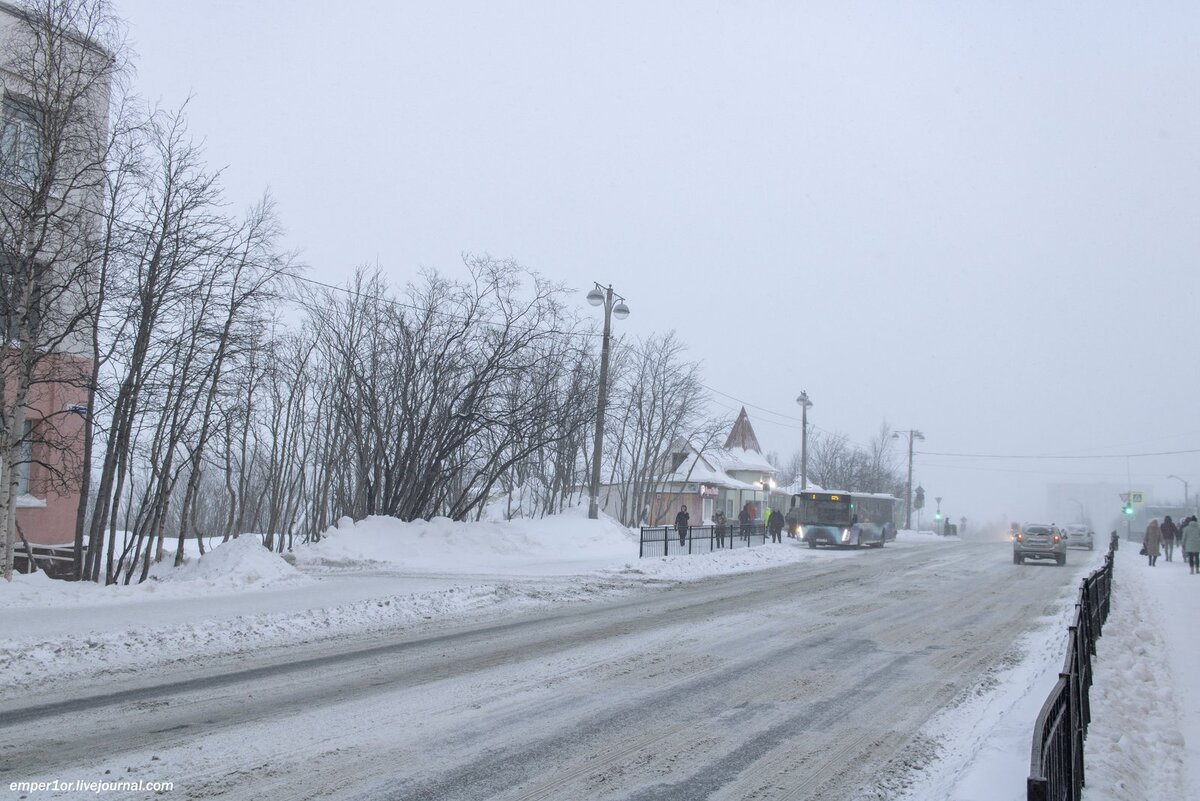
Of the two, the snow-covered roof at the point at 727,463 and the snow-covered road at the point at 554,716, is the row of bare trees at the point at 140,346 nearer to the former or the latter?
the snow-covered road at the point at 554,716

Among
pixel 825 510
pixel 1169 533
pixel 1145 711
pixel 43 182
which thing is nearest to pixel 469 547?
pixel 43 182

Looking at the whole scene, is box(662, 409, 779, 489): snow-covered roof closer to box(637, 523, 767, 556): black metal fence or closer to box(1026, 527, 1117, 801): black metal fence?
box(637, 523, 767, 556): black metal fence

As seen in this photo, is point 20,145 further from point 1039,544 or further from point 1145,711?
point 1039,544

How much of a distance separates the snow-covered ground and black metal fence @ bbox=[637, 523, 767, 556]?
2.10m

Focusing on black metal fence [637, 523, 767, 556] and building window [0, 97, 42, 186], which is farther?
black metal fence [637, 523, 767, 556]

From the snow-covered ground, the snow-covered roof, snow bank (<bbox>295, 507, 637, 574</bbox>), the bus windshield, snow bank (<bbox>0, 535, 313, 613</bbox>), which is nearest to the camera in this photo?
the snow-covered ground

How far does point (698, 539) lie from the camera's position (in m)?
30.9

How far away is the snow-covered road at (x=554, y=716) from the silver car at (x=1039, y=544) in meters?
21.0

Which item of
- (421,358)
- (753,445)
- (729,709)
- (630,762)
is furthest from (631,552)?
(753,445)

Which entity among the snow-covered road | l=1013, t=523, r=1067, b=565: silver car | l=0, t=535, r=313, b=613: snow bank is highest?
l=1013, t=523, r=1067, b=565: silver car

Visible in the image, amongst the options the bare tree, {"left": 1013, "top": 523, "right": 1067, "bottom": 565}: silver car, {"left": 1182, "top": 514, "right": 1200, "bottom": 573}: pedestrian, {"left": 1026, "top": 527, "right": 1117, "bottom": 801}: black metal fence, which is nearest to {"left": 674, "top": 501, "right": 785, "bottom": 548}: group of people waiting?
{"left": 1013, "top": 523, "right": 1067, "bottom": 565}: silver car

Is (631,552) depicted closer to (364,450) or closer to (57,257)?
(364,450)

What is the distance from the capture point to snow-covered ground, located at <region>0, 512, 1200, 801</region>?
265 inches

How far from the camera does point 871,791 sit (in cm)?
602
